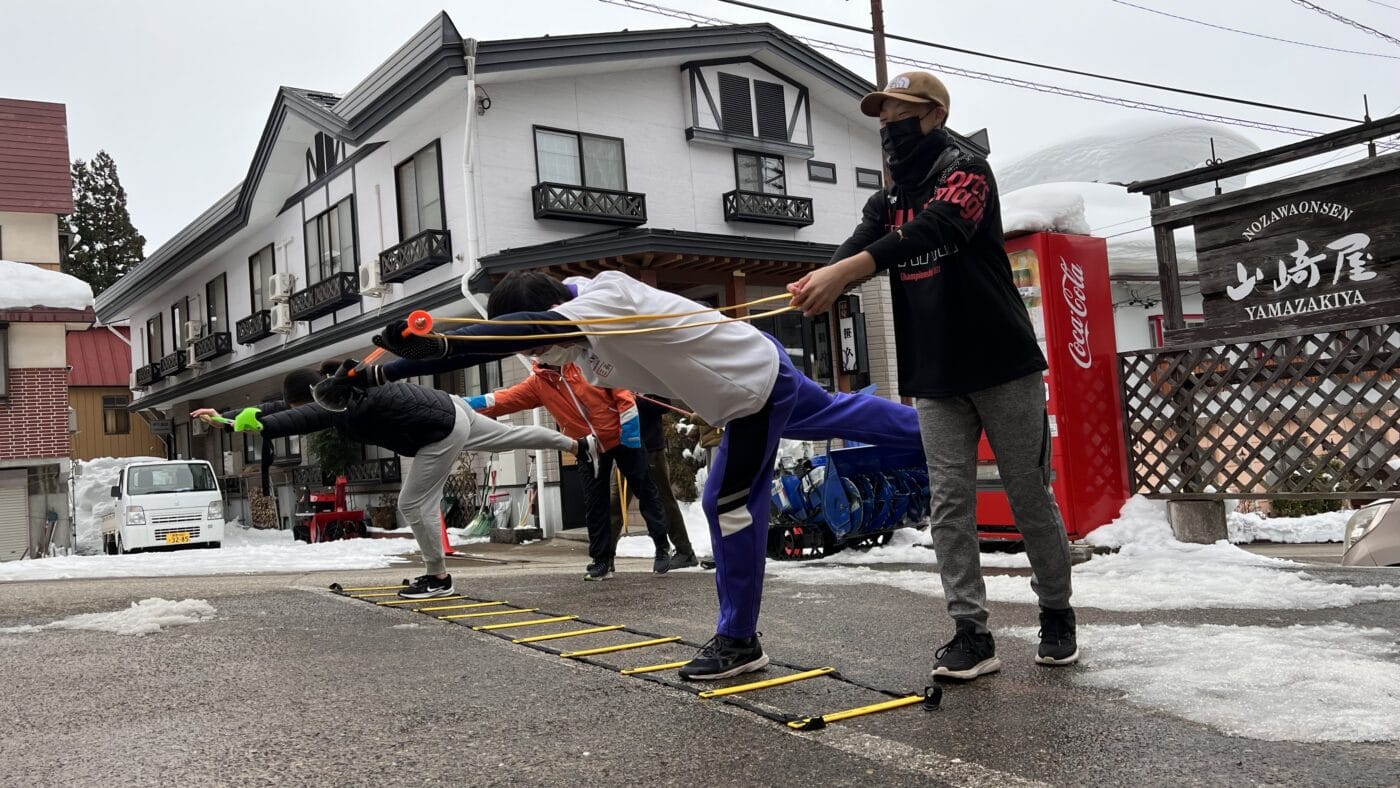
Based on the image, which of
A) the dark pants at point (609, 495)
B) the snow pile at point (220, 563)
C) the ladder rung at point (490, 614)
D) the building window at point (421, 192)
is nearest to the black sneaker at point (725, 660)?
the ladder rung at point (490, 614)

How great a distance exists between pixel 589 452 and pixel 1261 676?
496 centimetres

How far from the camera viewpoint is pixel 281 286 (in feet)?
69.7

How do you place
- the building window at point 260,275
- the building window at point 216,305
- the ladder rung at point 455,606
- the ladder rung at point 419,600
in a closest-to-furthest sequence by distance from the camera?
the ladder rung at point 455,606 < the ladder rung at point 419,600 < the building window at point 260,275 < the building window at point 216,305

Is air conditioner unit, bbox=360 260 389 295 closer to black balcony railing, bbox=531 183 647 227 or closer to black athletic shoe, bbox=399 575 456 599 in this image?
black balcony railing, bbox=531 183 647 227

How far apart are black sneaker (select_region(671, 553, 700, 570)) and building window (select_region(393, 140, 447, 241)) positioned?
985 cm

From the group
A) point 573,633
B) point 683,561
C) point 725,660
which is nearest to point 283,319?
point 683,561

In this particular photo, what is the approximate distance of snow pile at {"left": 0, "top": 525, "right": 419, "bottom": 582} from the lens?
9055mm

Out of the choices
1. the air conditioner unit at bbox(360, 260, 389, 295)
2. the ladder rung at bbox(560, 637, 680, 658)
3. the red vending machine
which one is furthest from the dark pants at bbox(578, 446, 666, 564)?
the air conditioner unit at bbox(360, 260, 389, 295)

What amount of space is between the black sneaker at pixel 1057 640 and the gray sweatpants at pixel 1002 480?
39 millimetres

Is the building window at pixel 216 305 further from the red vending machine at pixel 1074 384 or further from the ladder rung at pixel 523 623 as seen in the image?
the ladder rung at pixel 523 623

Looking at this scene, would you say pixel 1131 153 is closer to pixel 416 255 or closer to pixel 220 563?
pixel 416 255

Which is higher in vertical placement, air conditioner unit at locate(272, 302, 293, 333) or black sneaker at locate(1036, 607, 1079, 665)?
air conditioner unit at locate(272, 302, 293, 333)

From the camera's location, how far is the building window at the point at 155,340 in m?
29.7

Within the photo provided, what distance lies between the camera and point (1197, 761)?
2.29m
